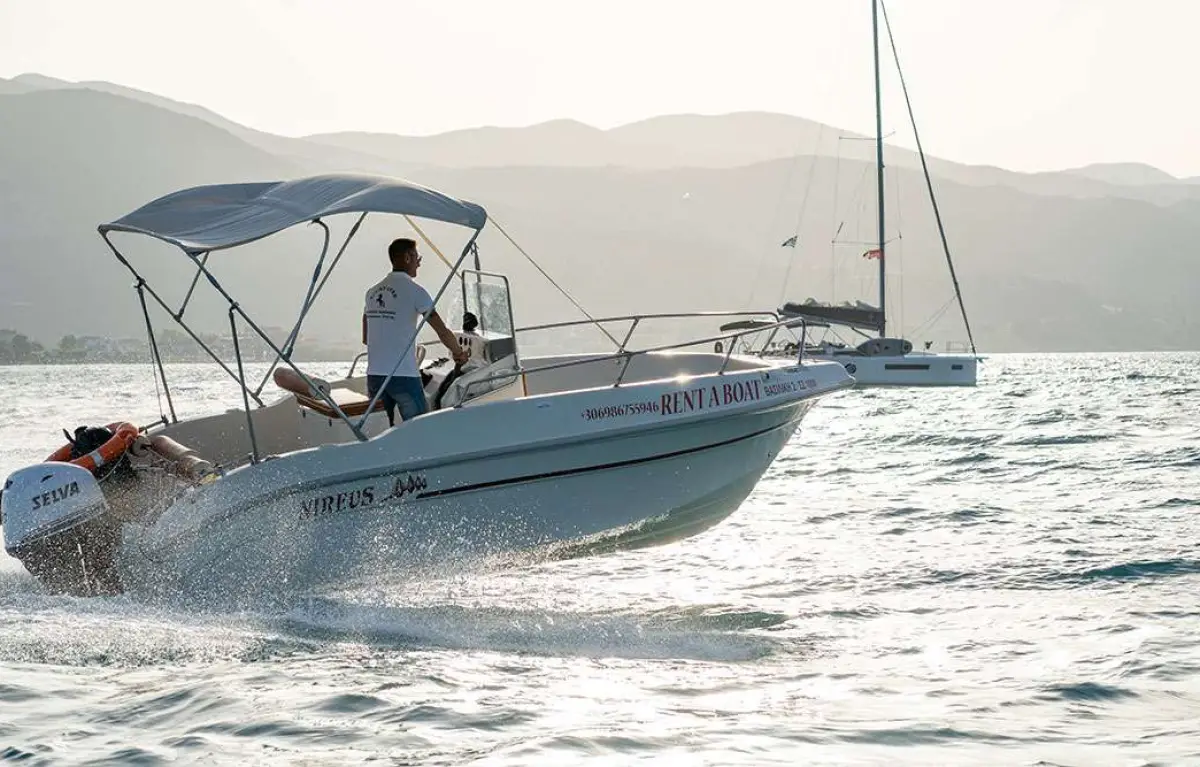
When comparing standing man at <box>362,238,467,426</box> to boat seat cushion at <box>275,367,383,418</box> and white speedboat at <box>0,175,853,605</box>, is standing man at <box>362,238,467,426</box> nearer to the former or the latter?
white speedboat at <box>0,175,853,605</box>

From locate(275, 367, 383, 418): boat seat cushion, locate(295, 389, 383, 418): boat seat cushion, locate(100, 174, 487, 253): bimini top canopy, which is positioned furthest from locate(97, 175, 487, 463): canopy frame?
locate(295, 389, 383, 418): boat seat cushion

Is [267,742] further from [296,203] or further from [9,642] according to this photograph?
[296,203]

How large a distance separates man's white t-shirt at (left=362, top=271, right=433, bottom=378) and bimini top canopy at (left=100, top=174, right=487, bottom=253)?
0.50m

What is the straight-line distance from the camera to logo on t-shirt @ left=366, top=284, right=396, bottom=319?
8.29m

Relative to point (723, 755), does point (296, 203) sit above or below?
above

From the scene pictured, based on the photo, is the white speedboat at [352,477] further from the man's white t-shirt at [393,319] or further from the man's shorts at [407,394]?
the man's white t-shirt at [393,319]

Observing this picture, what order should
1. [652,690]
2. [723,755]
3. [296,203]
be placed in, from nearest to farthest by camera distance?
[723,755], [652,690], [296,203]

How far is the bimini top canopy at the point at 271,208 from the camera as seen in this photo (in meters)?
7.68

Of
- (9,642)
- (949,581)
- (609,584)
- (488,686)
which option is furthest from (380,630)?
(949,581)

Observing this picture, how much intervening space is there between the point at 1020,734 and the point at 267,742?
10.2ft

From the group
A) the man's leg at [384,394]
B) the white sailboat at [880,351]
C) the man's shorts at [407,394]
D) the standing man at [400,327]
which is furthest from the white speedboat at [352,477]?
the white sailboat at [880,351]

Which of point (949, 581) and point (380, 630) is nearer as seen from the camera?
point (380, 630)

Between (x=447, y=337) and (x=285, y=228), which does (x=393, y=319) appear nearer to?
(x=447, y=337)

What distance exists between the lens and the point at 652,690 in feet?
19.6
